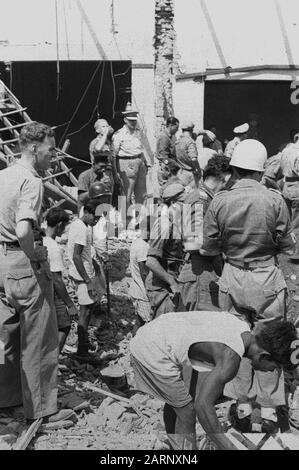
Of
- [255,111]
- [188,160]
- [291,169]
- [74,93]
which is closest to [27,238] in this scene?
[291,169]

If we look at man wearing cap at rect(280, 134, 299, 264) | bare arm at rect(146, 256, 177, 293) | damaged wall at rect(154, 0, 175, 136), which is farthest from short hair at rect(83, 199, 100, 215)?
damaged wall at rect(154, 0, 175, 136)

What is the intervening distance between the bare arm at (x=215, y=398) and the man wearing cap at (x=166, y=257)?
94.7 inches

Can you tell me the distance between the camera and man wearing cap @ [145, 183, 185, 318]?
661 centimetres

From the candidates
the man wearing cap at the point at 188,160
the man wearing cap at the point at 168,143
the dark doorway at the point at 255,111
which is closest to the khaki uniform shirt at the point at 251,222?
the man wearing cap at the point at 188,160

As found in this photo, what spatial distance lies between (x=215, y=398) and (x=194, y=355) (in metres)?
0.43

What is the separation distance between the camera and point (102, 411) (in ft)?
19.7

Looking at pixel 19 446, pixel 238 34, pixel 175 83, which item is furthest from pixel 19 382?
pixel 238 34

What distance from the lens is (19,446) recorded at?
16.8ft

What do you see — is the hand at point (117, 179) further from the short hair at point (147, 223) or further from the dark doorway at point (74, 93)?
the short hair at point (147, 223)

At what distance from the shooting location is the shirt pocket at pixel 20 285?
5379 millimetres

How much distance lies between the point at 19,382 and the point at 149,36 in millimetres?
9748

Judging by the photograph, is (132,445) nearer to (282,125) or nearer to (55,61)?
(55,61)

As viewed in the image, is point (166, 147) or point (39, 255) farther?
point (166, 147)

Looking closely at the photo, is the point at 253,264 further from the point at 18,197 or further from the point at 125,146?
the point at 125,146
